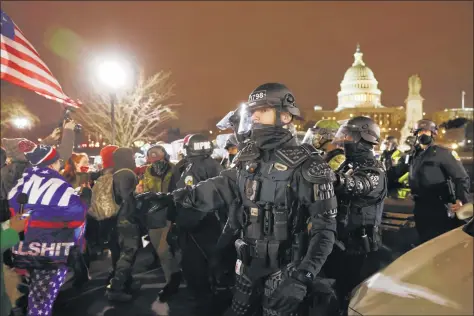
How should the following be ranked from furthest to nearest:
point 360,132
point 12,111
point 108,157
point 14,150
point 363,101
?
point 363,101 → point 12,111 → point 14,150 → point 108,157 → point 360,132

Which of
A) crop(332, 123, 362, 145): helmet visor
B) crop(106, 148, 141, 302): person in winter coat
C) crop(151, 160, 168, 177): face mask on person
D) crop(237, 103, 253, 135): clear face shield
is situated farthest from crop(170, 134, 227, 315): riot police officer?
crop(237, 103, 253, 135): clear face shield

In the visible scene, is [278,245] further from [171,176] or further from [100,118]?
[100,118]

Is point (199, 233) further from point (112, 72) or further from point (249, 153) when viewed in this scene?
point (112, 72)

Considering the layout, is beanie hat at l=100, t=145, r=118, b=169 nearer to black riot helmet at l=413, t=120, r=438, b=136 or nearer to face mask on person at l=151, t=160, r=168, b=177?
face mask on person at l=151, t=160, r=168, b=177

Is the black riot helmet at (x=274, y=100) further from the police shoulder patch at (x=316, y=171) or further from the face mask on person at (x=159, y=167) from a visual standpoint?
the face mask on person at (x=159, y=167)

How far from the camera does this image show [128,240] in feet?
18.7

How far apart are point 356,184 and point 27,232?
3042mm

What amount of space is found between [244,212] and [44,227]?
6.68 feet

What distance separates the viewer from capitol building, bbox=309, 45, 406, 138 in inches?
4380

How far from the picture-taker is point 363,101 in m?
111

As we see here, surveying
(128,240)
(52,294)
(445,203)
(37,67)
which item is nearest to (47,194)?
(52,294)

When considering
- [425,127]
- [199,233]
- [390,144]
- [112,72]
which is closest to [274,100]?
[199,233]

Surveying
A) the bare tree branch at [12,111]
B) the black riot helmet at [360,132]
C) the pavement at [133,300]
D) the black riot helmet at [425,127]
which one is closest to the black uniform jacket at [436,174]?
the black riot helmet at [425,127]

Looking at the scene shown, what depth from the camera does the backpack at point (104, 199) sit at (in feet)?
19.3
